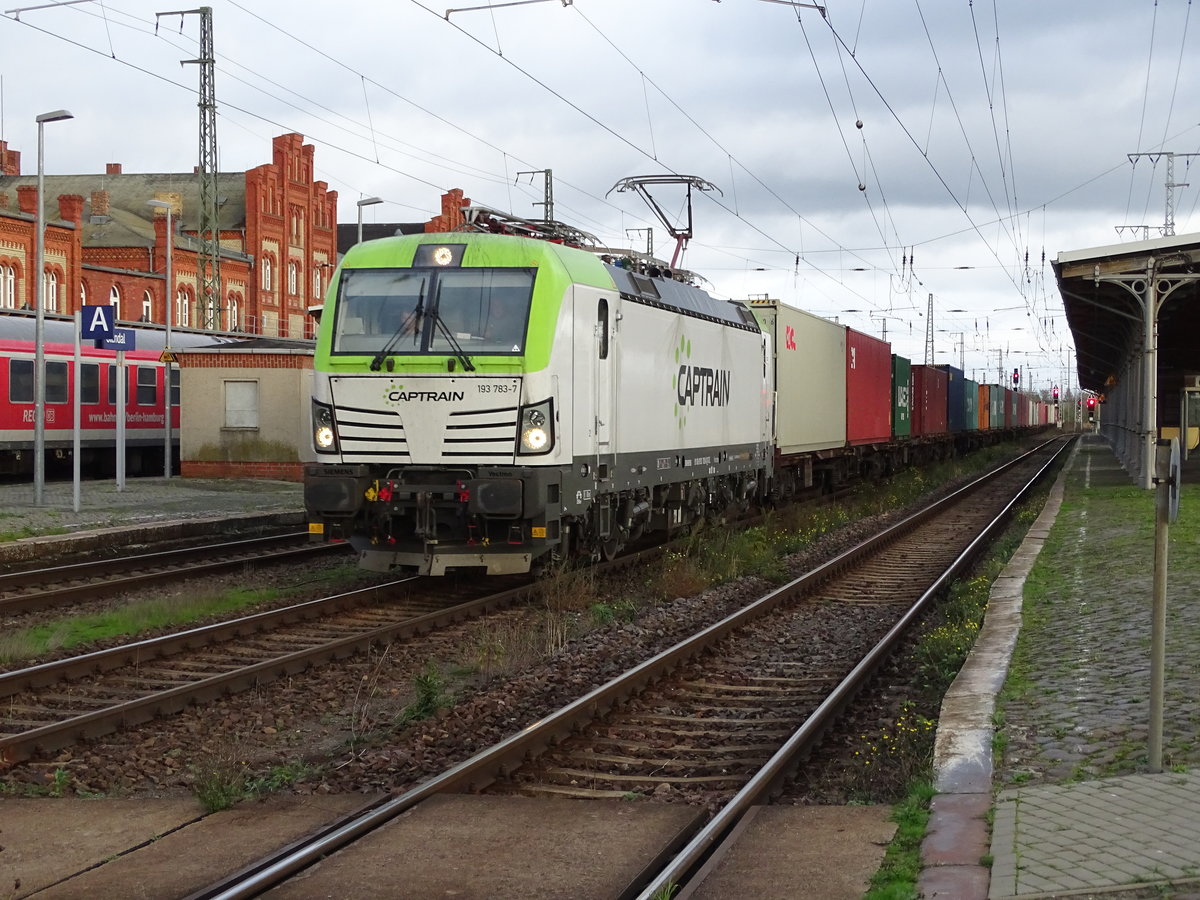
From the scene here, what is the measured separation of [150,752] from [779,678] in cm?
447

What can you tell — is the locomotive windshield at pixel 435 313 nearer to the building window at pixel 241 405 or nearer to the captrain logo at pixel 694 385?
the captrain logo at pixel 694 385

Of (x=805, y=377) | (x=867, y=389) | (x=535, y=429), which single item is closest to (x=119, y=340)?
(x=535, y=429)

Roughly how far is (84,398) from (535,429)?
2049 cm

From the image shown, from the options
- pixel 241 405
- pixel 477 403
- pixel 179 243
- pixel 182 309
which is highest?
pixel 179 243

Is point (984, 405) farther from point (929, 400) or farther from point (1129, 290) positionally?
point (1129, 290)

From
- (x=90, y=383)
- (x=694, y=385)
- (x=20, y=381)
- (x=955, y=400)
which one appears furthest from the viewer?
(x=955, y=400)

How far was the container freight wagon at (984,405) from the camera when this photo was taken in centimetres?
5782

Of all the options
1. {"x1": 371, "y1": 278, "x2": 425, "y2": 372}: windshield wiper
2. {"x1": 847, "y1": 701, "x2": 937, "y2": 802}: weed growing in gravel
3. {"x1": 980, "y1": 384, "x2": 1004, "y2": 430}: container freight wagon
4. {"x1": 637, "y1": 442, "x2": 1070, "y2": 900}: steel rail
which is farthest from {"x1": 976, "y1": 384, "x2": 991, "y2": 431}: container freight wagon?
{"x1": 847, "y1": 701, "x2": 937, "y2": 802}: weed growing in gravel

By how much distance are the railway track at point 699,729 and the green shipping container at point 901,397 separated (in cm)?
2148

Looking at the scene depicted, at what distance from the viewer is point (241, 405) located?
89.9 feet

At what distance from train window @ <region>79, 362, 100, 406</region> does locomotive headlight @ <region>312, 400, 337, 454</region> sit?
738 inches

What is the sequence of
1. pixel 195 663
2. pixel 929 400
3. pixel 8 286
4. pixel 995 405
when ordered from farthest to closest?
pixel 995 405 → pixel 8 286 → pixel 929 400 → pixel 195 663

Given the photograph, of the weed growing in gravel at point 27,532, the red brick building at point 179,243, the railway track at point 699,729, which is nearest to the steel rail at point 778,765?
the railway track at point 699,729

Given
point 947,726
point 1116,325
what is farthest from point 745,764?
point 1116,325
